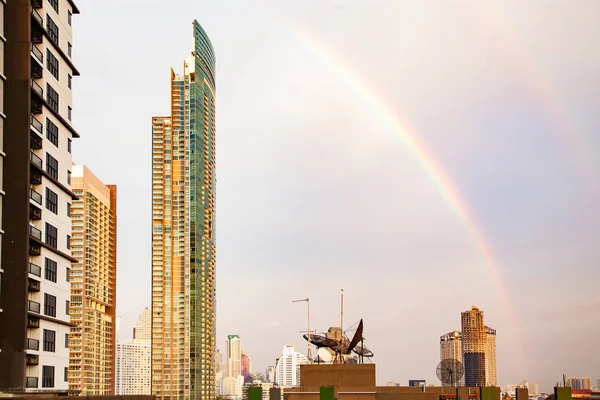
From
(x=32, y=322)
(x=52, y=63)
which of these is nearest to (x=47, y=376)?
(x=32, y=322)

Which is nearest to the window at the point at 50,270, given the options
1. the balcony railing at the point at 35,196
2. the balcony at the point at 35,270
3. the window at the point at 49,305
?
the balcony at the point at 35,270

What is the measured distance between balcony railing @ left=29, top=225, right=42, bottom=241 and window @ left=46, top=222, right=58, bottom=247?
2039 millimetres

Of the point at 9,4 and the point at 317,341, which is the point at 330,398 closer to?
the point at 9,4

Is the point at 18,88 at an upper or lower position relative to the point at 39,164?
upper

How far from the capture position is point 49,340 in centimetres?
6800

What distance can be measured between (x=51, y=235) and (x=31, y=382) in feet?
42.6

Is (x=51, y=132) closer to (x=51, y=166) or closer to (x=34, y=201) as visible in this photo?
(x=51, y=166)

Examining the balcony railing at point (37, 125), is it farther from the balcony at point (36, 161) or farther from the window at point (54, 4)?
the window at point (54, 4)

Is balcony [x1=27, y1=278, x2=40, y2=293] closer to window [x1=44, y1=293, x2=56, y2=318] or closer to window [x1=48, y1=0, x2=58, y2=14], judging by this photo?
window [x1=44, y1=293, x2=56, y2=318]

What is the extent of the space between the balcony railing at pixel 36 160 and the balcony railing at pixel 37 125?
7.19ft

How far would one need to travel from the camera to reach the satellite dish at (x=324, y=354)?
10252cm

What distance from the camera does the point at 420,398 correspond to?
91688 millimetres

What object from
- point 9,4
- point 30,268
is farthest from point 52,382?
point 9,4

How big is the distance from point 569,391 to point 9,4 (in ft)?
170
